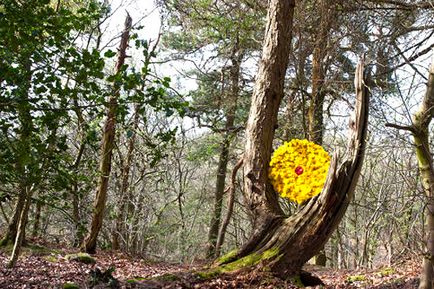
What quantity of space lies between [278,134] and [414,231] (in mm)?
5350

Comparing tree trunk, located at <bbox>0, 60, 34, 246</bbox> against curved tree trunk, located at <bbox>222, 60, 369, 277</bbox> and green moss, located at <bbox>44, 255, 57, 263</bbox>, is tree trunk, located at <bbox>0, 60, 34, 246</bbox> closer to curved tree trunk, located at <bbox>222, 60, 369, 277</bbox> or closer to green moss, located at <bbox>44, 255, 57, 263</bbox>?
curved tree trunk, located at <bbox>222, 60, 369, 277</bbox>

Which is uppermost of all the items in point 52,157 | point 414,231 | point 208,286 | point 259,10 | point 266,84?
point 259,10

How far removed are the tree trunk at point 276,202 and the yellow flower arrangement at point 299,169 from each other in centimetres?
14

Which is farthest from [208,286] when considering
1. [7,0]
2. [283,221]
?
[7,0]

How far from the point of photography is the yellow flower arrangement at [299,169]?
487cm

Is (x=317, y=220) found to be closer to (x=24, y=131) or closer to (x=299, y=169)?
(x=299, y=169)

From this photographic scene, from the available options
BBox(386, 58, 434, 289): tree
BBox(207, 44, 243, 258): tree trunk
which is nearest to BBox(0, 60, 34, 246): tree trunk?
BBox(386, 58, 434, 289): tree

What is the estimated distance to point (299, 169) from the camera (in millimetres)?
4910

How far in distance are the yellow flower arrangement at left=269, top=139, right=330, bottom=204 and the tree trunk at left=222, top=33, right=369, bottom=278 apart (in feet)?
0.47

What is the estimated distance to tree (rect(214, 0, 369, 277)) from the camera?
4559 mm

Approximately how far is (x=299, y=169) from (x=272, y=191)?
45 cm

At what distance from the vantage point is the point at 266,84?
16.9 ft

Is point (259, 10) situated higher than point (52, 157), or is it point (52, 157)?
point (259, 10)

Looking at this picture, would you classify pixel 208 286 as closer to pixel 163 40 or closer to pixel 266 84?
pixel 266 84
